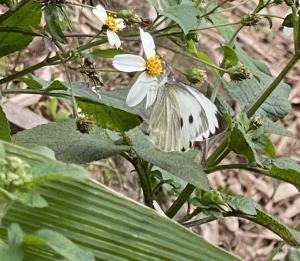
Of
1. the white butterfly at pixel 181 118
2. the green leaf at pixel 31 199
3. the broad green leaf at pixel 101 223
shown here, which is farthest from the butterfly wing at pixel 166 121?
the green leaf at pixel 31 199

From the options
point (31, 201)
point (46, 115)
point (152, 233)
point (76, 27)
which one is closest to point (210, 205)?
point (152, 233)

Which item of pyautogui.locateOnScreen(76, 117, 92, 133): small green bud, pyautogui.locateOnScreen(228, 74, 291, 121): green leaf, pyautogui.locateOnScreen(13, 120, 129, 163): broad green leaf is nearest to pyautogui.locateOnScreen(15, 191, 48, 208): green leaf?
pyautogui.locateOnScreen(76, 117, 92, 133): small green bud

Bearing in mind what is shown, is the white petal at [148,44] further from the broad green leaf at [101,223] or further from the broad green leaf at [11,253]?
the broad green leaf at [11,253]

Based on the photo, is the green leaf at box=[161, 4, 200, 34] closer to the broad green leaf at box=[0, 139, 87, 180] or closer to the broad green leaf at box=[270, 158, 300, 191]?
the broad green leaf at box=[270, 158, 300, 191]

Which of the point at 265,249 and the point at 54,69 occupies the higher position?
the point at 54,69

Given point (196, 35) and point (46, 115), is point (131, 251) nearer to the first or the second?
point (196, 35)
